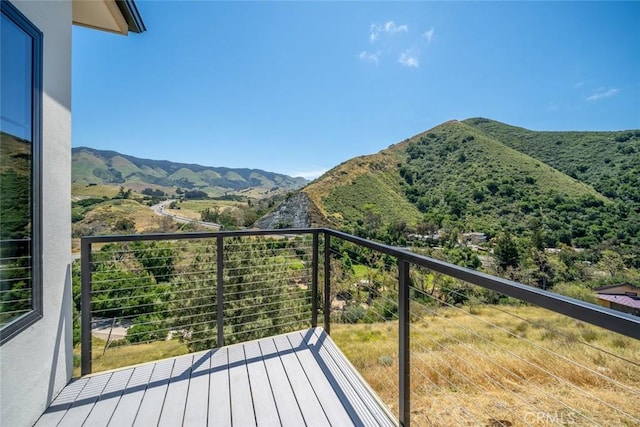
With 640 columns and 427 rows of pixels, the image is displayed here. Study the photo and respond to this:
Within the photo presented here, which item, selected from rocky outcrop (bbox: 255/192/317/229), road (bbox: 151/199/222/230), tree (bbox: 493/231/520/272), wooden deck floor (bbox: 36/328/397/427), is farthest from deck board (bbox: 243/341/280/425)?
rocky outcrop (bbox: 255/192/317/229)

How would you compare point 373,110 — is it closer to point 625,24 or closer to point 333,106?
point 333,106

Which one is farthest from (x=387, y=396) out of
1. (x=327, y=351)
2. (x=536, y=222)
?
(x=536, y=222)

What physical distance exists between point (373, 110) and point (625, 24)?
61.3 feet

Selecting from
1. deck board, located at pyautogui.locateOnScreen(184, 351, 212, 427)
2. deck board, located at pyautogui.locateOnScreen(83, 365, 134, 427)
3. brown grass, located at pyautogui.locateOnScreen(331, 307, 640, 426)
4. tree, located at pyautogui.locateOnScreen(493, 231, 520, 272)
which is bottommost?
tree, located at pyautogui.locateOnScreen(493, 231, 520, 272)

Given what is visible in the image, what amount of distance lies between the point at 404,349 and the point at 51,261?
2.37 meters

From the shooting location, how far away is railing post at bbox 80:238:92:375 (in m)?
2.21

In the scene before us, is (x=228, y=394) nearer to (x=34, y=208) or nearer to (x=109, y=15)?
(x=34, y=208)

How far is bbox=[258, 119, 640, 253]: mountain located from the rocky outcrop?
0.22 metres

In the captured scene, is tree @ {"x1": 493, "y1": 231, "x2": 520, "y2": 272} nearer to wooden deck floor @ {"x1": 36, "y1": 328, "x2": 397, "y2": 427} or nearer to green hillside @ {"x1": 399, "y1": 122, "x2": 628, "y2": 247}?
green hillside @ {"x1": 399, "y1": 122, "x2": 628, "y2": 247}

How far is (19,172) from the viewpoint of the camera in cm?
170

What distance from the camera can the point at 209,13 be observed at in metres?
7.55

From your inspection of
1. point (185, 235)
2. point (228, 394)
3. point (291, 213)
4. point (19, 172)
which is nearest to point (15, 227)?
point (19, 172)

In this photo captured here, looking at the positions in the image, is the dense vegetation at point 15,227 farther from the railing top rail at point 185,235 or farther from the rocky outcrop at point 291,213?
the rocky outcrop at point 291,213

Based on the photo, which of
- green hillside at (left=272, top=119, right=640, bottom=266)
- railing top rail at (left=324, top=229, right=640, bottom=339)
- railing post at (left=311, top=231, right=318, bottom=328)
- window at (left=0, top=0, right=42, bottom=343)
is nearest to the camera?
railing top rail at (left=324, top=229, right=640, bottom=339)
